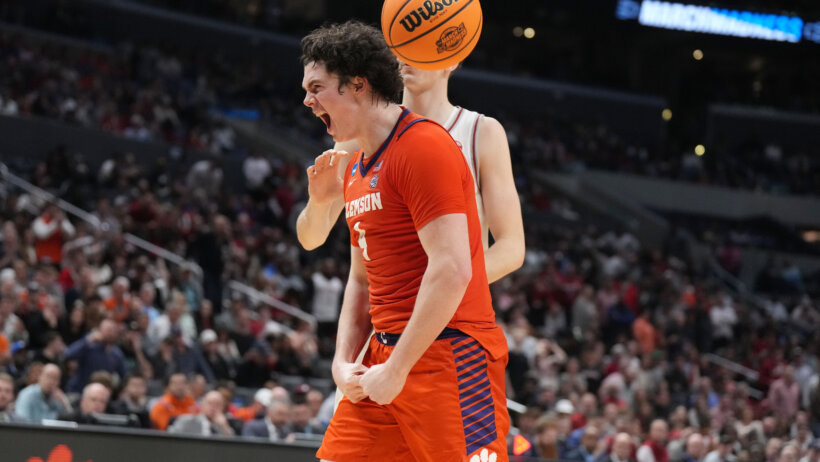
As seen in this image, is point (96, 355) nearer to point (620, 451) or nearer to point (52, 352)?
point (52, 352)

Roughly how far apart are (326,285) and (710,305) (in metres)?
9.40

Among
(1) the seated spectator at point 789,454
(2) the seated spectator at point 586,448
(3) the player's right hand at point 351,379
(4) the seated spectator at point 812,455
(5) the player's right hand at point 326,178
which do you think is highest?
(5) the player's right hand at point 326,178

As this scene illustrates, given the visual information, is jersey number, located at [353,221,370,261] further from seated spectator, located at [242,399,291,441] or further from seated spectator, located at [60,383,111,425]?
seated spectator, located at [242,399,291,441]

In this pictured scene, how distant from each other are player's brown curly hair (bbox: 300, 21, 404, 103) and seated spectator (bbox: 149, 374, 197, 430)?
651 cm

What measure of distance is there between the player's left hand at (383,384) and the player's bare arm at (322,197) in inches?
28.0

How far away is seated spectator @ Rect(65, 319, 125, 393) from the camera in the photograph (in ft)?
31.7

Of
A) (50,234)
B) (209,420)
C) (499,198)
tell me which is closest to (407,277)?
(499,198)

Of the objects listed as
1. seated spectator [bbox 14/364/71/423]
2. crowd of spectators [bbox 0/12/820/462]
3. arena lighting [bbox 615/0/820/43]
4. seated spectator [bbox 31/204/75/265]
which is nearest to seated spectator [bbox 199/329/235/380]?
crowd of spectators [bbox 0/12/820/462]

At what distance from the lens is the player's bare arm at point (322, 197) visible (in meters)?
3.39

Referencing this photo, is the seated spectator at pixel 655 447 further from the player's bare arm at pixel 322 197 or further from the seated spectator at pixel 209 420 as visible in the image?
the player's bare arm at pixel 322 197

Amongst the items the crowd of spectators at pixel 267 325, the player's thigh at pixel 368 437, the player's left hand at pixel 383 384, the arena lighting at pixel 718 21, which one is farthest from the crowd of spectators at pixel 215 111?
the player's left hand at pixel 383 384

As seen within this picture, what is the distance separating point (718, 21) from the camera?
92.7ft

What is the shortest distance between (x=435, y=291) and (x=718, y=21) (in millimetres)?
27526

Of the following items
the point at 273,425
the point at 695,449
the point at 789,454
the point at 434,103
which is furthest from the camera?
the point at 695,449
